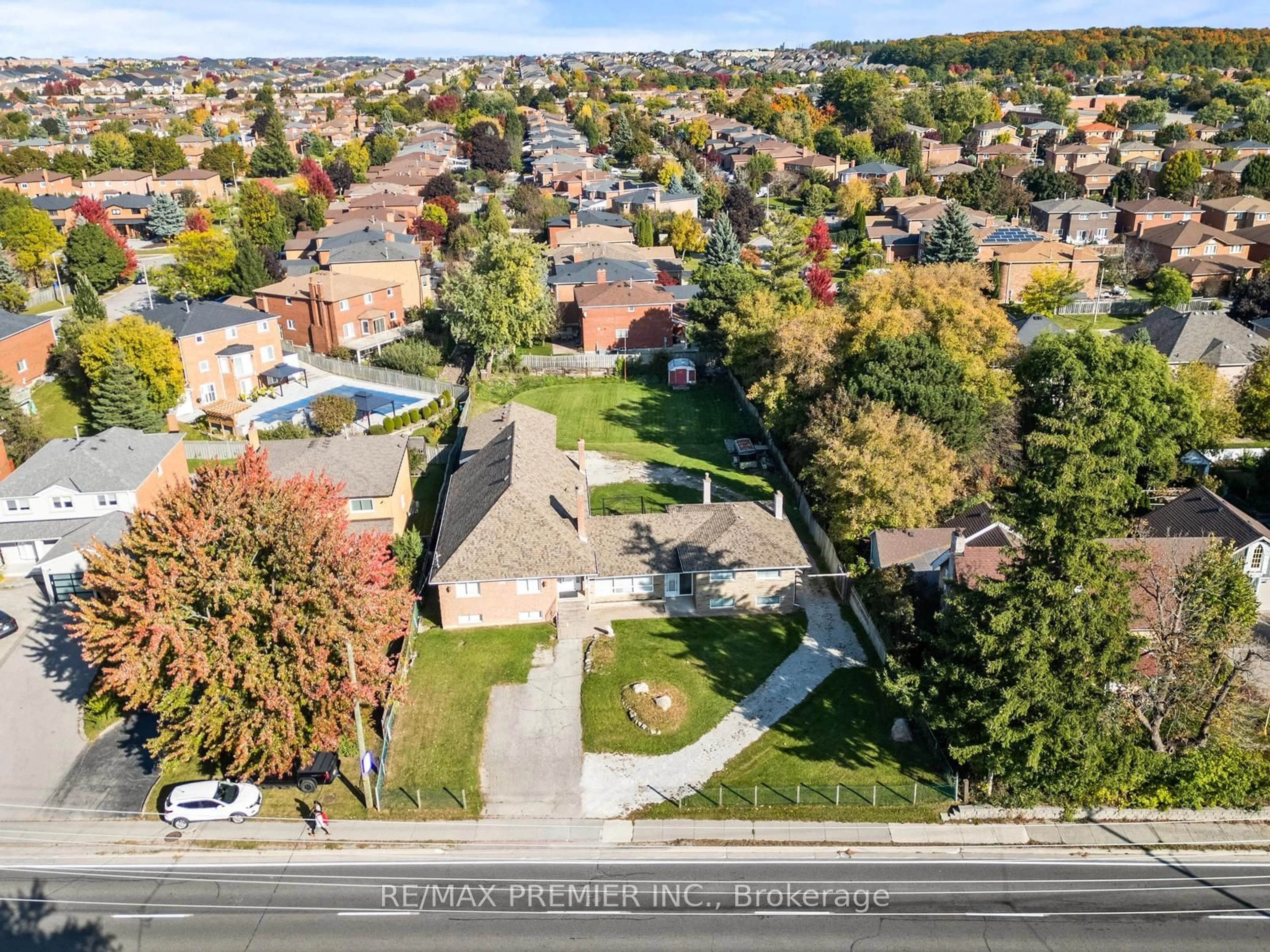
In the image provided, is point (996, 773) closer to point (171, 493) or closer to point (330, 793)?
point (330, 793)

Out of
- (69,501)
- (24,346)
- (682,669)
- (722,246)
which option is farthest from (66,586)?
(722,246)

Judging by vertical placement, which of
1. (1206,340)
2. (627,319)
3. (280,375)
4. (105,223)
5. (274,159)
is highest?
(274,159)

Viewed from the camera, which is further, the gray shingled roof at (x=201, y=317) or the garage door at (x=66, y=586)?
the gray shingled roof at (x=201, y=317)

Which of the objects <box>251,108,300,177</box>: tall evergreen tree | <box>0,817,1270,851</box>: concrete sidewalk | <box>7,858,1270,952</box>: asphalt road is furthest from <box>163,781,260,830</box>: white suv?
<box>251,108,300,177</box>: tall evergreen tree

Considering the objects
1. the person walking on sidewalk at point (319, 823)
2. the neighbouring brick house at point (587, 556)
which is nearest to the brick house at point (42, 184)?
the neighbouring brick house at point (587, 556)

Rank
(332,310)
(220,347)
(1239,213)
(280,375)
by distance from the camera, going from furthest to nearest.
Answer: (1239,213) < (332,310) < (280,375) < (220,347)

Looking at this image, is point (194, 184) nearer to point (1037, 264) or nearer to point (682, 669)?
point (1037, 264)

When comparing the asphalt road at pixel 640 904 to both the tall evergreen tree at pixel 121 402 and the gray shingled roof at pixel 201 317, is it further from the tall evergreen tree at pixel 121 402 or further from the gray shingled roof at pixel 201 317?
the gray shingled roof at pixel 201 317
